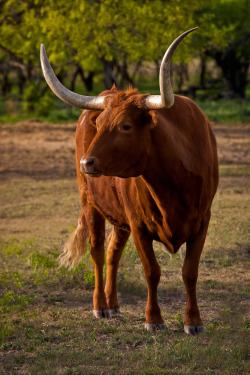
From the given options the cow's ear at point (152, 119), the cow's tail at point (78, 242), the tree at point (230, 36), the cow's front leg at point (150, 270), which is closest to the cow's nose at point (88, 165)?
the cow's ear at point (152, 119)

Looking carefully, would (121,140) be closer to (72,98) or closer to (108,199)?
(72,98)

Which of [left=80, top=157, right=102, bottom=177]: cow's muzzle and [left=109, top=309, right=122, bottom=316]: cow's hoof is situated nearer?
[left=80, top=157, right=102, bottom=177]: cow's muzzle

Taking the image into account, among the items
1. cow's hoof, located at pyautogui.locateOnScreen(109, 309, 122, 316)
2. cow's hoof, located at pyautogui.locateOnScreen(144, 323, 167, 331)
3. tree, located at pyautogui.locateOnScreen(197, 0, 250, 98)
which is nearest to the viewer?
cow's hoof, located at pyautogui.locateOnScreen(144, 323, 167, 331)

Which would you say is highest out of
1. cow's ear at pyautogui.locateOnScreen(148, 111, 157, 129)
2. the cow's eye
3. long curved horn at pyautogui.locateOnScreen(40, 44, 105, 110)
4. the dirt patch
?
long curved horn at pyautogui.locateOnScreen(40, 44, 105, 110)

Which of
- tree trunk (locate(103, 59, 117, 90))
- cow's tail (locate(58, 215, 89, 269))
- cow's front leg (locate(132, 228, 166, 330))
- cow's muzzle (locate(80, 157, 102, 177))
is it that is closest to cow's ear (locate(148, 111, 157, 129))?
cow's muzzle (locate(80, 157, 102, 177))

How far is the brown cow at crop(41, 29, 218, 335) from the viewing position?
13.0ft

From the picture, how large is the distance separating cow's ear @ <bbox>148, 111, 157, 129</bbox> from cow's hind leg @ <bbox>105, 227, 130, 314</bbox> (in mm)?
1557

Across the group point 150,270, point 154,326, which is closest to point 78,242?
point 150,270

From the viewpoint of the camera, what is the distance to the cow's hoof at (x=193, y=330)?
4.51 meters

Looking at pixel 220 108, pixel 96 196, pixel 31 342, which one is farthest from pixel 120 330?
pixel 220 108

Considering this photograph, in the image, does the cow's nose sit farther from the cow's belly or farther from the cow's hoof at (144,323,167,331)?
the cow's hoof at (144,323,167,331)

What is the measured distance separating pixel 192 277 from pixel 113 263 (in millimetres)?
977

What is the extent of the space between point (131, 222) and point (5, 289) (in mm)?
1870

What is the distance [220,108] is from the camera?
22.5 m
